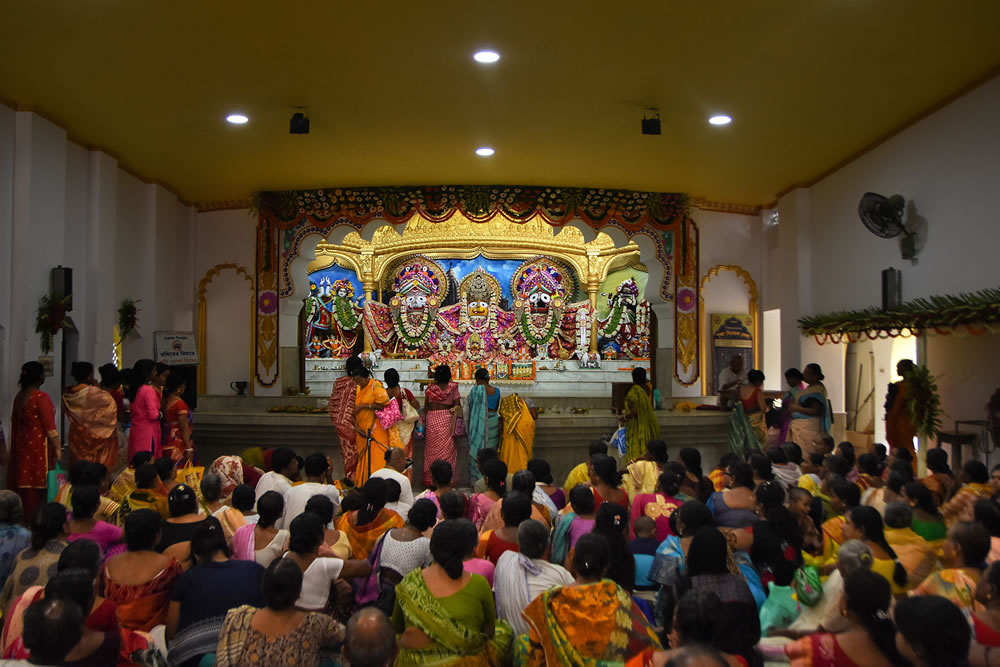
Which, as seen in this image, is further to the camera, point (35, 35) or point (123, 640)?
point (35, 35)

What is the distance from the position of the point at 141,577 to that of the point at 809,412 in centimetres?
710

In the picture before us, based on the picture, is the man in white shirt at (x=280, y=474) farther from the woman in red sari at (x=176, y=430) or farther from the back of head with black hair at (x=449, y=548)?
the woman in red sari at (x=176, y=430)

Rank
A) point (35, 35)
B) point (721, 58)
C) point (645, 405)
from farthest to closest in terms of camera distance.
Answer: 1. point (645, 405)
2. point (721, 58)
3. point (35, 35)

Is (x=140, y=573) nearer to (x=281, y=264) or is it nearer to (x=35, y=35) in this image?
(x=35, y=35)

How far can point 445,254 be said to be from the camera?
16.8 metres

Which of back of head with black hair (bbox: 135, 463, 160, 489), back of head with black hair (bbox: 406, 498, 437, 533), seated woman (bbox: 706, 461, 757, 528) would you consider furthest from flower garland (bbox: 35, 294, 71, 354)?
seated woman (bbox: 706, 461, 757, 528)

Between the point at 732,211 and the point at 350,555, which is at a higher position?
the point at 732,211

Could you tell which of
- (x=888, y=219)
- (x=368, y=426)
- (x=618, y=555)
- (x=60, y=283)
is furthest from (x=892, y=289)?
(x=60, y=283)

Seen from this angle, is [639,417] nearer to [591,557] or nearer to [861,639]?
[591,557]

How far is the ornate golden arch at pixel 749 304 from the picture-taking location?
520 inches

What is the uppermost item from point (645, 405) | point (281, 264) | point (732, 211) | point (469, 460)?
point (732, 211)

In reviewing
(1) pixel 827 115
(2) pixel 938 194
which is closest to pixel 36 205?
(1) pixel 827 115

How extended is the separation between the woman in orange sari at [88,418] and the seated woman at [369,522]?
426 cm

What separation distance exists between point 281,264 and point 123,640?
10230 mm
